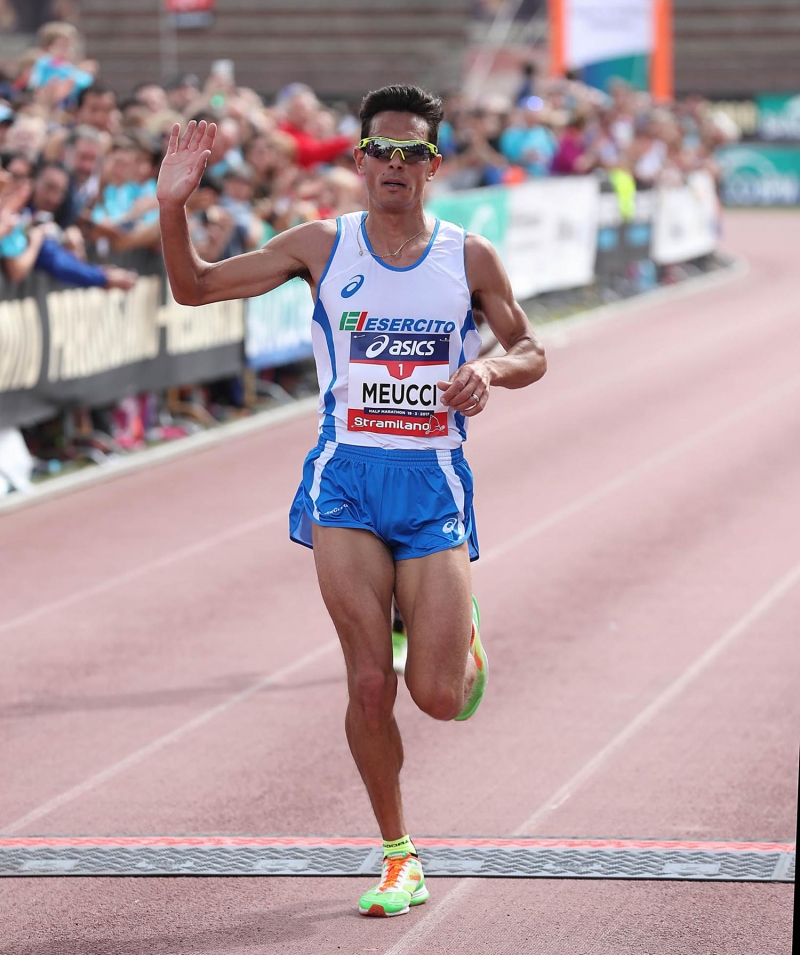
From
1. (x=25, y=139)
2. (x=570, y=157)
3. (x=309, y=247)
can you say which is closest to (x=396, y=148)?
(x=309, y=247)

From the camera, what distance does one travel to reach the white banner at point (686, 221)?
2555 cm

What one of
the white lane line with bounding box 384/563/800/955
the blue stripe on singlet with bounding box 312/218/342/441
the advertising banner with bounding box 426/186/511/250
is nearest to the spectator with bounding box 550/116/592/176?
the advertising banner with bounding box 426/186/511/250

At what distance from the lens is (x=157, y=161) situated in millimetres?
13758

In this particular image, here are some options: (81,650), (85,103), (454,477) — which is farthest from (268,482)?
(454,477)

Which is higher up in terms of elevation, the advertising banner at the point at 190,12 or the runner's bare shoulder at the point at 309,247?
the runner's bare shoulder at the point at 309,247

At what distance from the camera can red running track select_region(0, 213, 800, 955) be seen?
5.26 m

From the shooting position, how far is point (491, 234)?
1978cm

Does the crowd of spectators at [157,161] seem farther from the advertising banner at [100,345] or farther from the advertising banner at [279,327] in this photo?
the advertising banner at [279,327]

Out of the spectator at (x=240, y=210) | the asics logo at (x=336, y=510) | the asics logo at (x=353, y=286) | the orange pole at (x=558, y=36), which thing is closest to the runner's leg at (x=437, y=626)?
the asics logo at (x=336, y=510)

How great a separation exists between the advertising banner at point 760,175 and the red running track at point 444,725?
2673cm

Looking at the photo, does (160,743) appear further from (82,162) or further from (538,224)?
(538,224)

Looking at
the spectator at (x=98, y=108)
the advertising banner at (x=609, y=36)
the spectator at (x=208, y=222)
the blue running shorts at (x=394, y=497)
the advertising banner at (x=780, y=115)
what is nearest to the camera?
the blue running shorts at (x=394, y=497)

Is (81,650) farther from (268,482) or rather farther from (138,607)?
(268,482)

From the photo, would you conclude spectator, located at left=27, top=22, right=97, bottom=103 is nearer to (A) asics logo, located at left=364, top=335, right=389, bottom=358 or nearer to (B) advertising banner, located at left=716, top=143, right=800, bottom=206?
(A) asics logo, located at left=364, top=335, right=389, bottom=358
